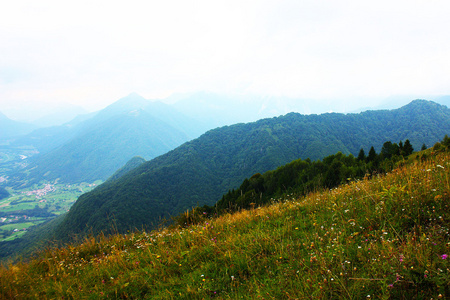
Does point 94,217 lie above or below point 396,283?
below

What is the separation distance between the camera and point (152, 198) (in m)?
→ 160

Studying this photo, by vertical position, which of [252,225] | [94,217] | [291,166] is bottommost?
[94,217]

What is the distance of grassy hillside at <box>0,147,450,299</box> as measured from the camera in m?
2.22

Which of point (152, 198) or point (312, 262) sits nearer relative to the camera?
point (312, 262)

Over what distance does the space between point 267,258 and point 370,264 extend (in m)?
1.47

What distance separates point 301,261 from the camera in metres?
2.86

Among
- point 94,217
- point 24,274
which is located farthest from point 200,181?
point 24,274

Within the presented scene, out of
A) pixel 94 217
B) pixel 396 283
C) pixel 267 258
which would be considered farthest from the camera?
pixel 94 217

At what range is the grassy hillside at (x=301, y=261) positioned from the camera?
7.29 feet

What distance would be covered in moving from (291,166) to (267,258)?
73929 millimetres

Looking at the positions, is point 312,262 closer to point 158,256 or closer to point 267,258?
point 267,258

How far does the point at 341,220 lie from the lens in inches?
157

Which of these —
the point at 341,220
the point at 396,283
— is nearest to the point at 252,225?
the point at 341,220

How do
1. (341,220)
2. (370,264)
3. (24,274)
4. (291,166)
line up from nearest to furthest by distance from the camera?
(370,264), (341,220), (24,274), (291,166)
